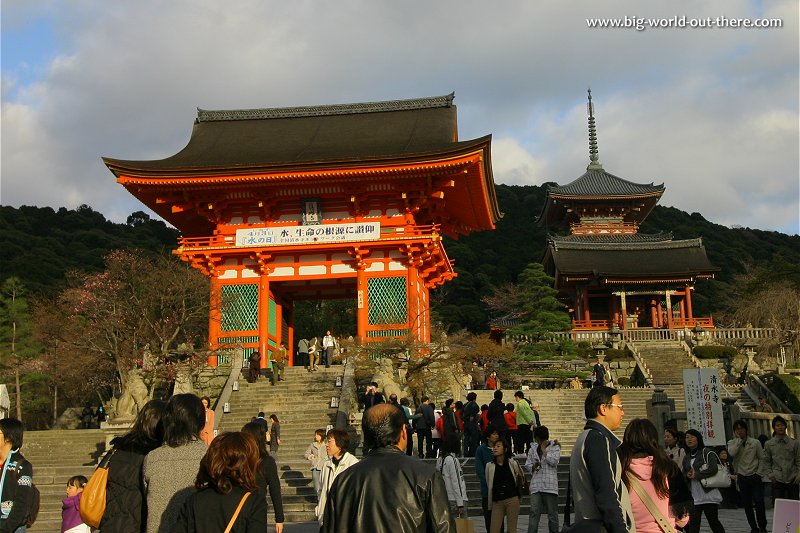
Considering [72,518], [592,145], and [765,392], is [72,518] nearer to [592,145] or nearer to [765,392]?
[765,392]

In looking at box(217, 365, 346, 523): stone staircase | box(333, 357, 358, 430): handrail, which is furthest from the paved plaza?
box(333, 357, 358, 430): handrail

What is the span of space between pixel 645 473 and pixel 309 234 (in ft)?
74.3

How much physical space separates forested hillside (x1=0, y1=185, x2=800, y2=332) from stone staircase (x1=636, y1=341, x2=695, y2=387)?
10.8 m

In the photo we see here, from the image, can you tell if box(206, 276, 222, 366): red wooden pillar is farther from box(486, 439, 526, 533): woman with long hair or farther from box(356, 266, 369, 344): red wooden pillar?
box(486, 439, 526, 533): woman with long hair

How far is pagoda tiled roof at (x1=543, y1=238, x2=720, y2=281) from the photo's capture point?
44.8m

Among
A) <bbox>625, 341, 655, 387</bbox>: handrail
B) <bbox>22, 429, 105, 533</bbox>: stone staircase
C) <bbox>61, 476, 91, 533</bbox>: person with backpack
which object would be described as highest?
<bbox>625, 341, 655, 387</bbox>: handrail

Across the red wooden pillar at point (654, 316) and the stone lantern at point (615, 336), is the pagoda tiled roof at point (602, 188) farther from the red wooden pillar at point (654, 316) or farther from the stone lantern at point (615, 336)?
the stone lantern at point (615, 336)

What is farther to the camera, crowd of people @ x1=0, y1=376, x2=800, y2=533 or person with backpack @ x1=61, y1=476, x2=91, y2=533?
person with backpack @ x1=61, y1=476, x2=91, y2=533

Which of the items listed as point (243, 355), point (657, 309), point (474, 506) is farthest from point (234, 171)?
point (657, 309)

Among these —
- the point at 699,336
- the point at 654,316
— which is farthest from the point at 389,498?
the point at 654,316

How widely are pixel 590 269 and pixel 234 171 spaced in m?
24.6

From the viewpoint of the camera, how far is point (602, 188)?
54.6 m

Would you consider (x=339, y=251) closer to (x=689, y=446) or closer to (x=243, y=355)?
(x=243, y=355)

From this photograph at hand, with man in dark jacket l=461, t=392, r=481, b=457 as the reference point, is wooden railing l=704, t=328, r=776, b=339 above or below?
above
